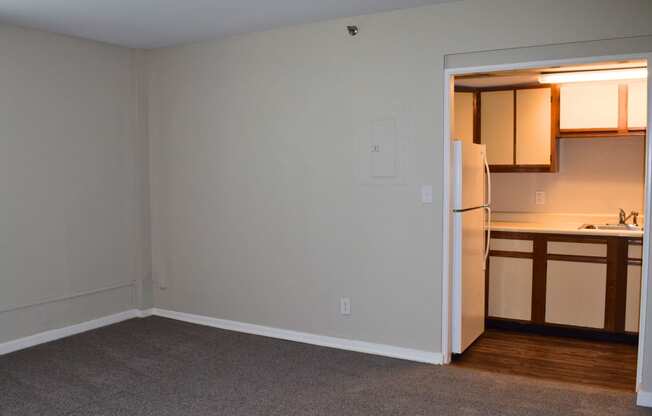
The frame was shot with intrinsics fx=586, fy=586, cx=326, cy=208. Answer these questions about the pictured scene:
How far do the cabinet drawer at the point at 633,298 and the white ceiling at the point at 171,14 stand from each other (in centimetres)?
252

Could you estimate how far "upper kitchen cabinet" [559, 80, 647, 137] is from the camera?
4.73 m

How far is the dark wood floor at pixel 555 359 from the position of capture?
3.81 m

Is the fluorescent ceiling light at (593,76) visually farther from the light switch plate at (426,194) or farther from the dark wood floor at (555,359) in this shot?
the dark wood floor at (555,359)

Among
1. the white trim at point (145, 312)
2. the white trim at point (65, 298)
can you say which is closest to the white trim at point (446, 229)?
the white trim at point (145, 312)

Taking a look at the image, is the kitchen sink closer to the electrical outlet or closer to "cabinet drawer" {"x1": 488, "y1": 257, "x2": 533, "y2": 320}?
"cabinet drawer" {"x1": 488, "y1": 257, "x2": 533, "y2": 320}

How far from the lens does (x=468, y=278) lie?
420 centimetres

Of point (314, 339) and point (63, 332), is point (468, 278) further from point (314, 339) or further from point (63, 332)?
point (63, 332)

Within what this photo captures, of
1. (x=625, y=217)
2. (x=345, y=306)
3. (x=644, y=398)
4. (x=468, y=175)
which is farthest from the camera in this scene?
(x=625, y=217)

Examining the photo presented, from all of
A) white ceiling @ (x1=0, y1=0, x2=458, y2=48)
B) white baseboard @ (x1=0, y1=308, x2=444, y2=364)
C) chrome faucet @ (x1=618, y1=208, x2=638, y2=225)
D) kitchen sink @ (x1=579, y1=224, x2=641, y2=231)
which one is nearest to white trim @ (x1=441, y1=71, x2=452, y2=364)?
→ white baseboard @ (x1=0, y1=308, x2=444, y2=364)

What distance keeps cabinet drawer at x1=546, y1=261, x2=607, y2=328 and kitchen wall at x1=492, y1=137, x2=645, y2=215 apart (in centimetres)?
77

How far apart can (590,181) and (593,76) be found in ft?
3.26

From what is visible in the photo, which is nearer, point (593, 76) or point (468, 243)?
point (468, 243)

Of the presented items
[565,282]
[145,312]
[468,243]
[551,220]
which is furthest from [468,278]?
[145,312]

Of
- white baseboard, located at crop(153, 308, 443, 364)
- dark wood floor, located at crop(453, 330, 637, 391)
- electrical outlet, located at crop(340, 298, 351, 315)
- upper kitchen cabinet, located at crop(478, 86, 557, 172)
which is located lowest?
dark wood floor, located at crop(453, 330, 637, 391)
